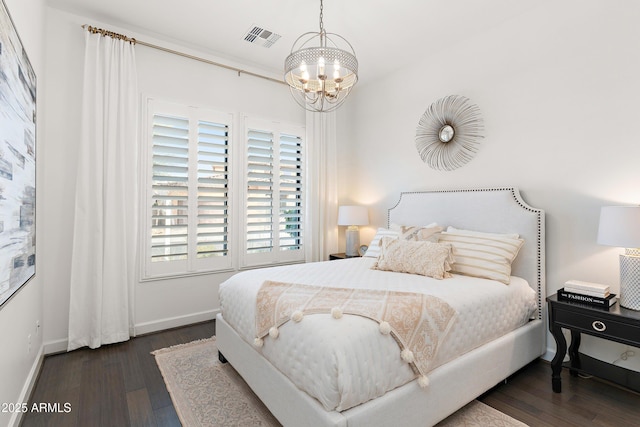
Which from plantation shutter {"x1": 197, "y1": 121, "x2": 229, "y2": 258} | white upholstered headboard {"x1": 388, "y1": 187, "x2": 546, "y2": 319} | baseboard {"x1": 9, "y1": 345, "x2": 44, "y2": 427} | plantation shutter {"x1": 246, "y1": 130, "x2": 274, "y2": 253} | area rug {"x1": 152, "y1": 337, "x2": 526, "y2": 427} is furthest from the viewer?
plantation shutter {"x1": 246, "y1": 130, "x2": 274, "y2": 253}

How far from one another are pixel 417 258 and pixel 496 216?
90cm

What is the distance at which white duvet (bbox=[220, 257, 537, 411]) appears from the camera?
1.37m

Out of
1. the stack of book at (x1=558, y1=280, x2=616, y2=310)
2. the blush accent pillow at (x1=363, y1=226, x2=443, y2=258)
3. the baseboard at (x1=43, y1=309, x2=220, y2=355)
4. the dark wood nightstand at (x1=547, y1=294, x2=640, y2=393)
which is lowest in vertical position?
the baseboard at (x1=43, y1=309, x2=220, y2=355)

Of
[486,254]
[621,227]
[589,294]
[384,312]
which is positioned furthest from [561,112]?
[384,312]

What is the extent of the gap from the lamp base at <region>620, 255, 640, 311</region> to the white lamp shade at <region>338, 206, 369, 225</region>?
8.12ft

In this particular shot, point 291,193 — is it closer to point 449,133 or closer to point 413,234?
point 413,234

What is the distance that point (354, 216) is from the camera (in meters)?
4.05

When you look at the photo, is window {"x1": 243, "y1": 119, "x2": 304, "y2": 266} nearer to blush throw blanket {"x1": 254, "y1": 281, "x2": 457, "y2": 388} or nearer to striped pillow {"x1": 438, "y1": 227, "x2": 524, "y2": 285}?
blush throw blanket {"x1": 254, "y1": 281, "x2": 457, "y2": 388}

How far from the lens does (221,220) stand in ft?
11.6

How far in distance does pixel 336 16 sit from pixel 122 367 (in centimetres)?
341

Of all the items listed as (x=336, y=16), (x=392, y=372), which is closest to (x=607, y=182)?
(x=392, y=372)

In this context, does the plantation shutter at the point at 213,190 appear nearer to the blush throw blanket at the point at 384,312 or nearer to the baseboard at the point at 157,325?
the baseboard at the point at 157,325

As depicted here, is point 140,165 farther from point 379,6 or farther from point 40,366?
point 379,6

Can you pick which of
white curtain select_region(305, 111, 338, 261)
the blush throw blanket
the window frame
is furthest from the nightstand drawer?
the window frame
